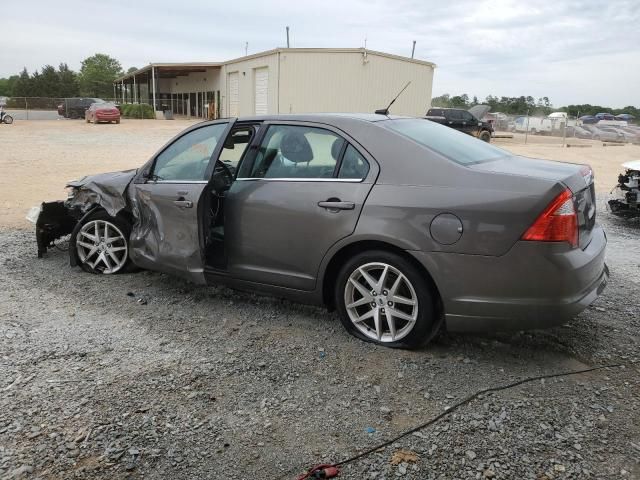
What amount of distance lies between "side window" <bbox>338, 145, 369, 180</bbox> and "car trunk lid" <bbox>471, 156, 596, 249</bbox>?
2.39 feet

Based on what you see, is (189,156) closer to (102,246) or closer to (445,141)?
(102,246)

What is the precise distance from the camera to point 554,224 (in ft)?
10.6

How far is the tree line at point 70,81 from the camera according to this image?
2857 inches

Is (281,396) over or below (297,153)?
below

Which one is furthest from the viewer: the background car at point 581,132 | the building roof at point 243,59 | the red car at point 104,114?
the background car at point 581,132

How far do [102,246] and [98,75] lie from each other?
104 meters

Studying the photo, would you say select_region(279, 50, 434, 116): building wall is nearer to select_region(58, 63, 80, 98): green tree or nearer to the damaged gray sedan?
the damaged gray sedan

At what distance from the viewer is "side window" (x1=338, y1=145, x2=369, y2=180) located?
3.83 metres

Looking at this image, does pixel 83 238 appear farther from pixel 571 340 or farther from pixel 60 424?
pixel 571 340

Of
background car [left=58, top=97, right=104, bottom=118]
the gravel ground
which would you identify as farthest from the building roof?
the gravel ground

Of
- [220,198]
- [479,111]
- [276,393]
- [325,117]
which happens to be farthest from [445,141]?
[479,111]

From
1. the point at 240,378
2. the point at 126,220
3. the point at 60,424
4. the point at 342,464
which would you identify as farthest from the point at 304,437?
→ the point at 126,220

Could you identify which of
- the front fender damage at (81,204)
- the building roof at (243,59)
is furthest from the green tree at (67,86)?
the front fender damage at (81,204)

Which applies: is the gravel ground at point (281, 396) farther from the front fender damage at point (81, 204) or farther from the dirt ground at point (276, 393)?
the front fender damage at point (81, 204)
